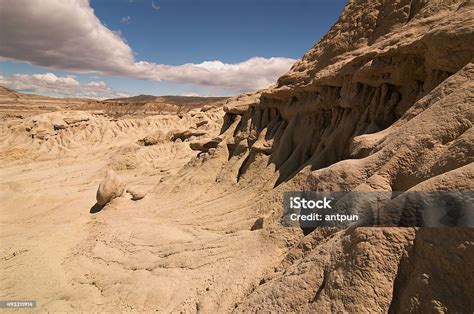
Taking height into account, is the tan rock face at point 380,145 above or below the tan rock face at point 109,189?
above

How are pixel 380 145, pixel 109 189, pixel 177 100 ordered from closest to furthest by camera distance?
pixel 380 145, pixel 109 189, pixel 177 100

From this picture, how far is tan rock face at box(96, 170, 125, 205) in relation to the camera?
38.7 feet

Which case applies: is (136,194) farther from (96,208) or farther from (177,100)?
(177,100)

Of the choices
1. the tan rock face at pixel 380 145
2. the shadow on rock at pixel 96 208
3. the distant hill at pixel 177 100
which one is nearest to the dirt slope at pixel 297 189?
the tan rock face at pixel 380 145

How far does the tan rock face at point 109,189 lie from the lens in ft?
38.7

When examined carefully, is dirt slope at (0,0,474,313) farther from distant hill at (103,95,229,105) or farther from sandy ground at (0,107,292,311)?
distant hill at (103,95,229,105)

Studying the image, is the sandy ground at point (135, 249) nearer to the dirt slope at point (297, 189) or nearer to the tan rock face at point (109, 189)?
the dirt slope at point (297, 189)

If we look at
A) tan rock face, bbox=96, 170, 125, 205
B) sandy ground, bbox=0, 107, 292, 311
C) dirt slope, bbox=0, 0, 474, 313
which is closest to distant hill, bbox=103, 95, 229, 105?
tan rock face, bbox=96, 170, 125, 205

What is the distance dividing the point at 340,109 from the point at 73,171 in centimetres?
1748

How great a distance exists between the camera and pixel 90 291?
6.53 meters

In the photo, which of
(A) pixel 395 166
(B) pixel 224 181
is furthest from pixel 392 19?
(B) pixel 224 181

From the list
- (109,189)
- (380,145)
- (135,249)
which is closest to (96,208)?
(109,189)

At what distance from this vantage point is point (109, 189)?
1189 cm

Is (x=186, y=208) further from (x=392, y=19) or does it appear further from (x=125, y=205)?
(x=392, y=19)
